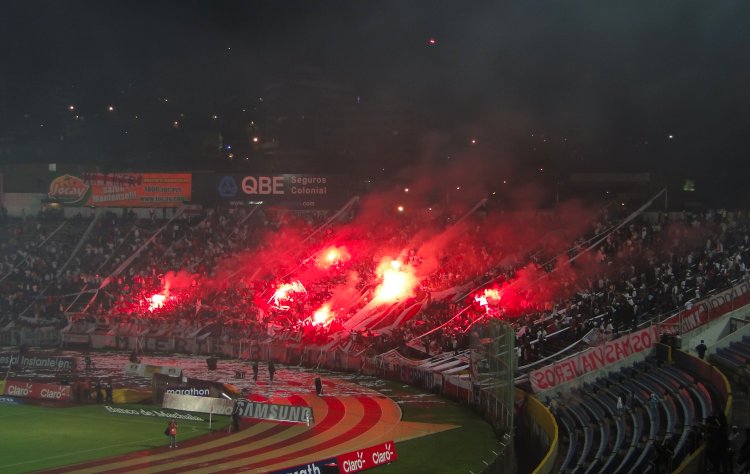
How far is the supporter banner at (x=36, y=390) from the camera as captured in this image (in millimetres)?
26984

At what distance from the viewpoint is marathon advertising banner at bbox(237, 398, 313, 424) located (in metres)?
23.1

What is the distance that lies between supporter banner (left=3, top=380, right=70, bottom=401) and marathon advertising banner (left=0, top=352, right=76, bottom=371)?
4382 mm

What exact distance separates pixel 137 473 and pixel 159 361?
17.9m

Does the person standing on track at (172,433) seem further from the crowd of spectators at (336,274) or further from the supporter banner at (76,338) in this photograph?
the supporter banner at (76,338)

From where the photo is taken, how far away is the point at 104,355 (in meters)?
37.5

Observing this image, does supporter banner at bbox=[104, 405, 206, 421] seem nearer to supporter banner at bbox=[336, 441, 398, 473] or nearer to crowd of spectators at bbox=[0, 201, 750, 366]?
supporter banner at bbox=[336, 441, 398, 473]

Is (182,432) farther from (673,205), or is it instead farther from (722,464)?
(673,205)

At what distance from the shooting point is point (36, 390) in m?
27.2

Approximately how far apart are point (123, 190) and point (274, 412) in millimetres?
29299

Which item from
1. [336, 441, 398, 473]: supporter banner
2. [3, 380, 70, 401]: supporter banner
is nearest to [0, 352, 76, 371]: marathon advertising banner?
[3, 380, 70, 401]: supporter banner

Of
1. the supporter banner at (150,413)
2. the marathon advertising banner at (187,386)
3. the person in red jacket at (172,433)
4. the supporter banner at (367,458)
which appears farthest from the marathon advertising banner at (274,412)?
the supporter banner at (367,458)

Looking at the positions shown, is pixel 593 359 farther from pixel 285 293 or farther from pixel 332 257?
pixel 332 257

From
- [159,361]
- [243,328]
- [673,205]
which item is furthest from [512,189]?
[159,361]

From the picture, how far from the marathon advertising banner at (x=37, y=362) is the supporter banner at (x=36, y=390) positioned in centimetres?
438
